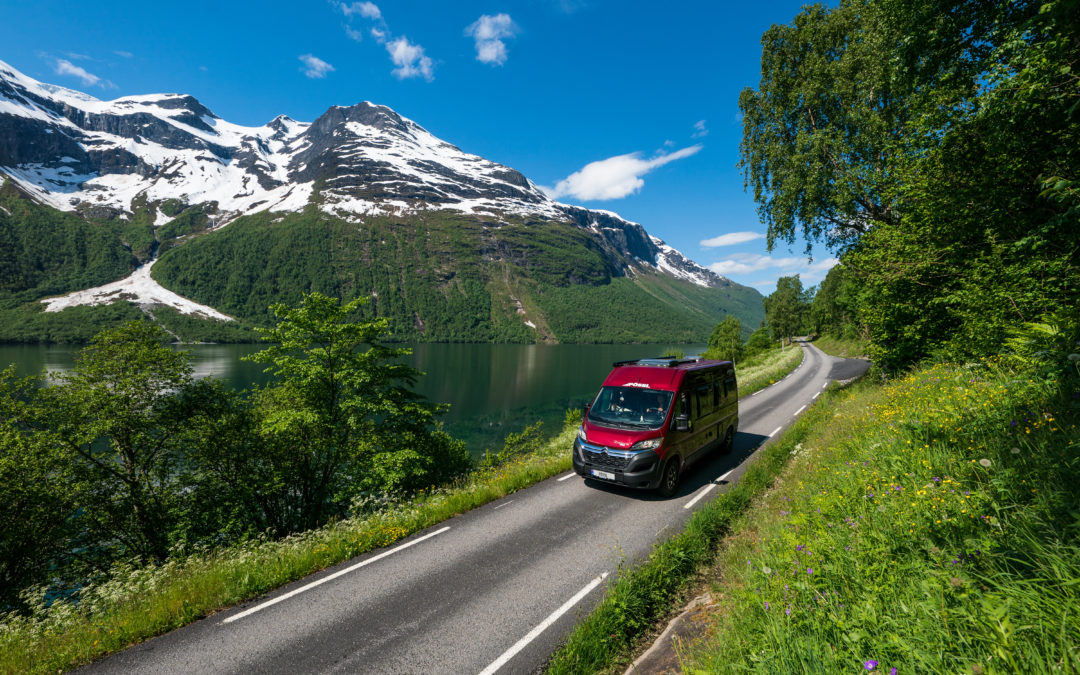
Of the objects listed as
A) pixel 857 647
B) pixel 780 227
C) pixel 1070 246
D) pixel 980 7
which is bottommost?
pixel 857 647

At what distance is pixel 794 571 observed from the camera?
445 centimetres

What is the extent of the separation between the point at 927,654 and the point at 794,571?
2.08 m

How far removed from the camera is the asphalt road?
16.3 feet

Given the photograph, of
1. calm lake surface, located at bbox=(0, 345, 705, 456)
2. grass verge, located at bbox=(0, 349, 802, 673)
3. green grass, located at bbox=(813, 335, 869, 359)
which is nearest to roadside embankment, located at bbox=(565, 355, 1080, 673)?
grass verge, located at bbox=(0, 349, 802, 673)

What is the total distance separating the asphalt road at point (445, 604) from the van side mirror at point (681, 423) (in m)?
1.74

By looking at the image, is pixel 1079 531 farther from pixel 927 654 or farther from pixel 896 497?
pixel 896 497

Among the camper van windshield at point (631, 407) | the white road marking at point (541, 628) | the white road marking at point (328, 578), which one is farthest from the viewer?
the camper van windshield at point (631, 407)

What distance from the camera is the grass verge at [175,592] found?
5.15 metres

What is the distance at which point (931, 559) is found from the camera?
3.61m

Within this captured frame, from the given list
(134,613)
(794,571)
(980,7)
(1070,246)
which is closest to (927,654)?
(794,571)

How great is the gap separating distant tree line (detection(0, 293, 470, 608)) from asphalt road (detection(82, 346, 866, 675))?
3559mm

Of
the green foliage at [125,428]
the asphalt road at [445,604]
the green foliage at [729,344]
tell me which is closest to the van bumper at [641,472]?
the asphalt road at [445,604]

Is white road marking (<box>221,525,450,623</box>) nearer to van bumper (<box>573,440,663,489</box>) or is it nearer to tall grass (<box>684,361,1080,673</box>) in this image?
van bumper (<box>573,440,663,489</box>)

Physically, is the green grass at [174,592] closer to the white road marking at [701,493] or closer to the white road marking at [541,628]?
the white road marking at [541,628]
